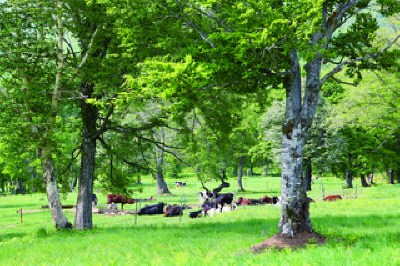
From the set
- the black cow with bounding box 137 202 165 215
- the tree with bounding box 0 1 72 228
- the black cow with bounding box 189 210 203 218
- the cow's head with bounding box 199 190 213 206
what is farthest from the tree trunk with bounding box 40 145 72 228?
the cow's head with bounding box 199 190 213 206

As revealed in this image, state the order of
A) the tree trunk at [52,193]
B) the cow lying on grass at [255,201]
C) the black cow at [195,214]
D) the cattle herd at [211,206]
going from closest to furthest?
1. the tree trunk at [52,193]
2. the black cow at [195,214]
3. the cattle herd at [211,206]
4. the cow lying on grass at [255,201]

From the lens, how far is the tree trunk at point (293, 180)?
522 inches

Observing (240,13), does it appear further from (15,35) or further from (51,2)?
(15,35)

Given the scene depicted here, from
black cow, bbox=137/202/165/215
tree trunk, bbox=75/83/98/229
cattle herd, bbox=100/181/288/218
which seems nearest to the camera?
tree trunk, bbox=75/83/98/229

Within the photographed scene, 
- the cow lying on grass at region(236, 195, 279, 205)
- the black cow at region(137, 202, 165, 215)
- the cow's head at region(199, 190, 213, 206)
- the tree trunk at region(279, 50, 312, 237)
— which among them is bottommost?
the black cow at region(137, 202, 165, 215)

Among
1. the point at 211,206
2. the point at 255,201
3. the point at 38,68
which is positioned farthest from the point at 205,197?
the point at 38,68

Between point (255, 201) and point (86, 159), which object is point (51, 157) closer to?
point (86, 159)

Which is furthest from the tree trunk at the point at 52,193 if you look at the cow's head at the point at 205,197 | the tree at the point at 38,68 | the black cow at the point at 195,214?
the cow's head at the point at 205,197

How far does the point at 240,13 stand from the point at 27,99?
34.5 feet

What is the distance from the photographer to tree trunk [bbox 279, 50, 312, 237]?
1325cm

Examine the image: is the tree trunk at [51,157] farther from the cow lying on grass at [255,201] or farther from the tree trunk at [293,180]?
the cow lying on grass at [255,201]

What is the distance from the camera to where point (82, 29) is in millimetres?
20344

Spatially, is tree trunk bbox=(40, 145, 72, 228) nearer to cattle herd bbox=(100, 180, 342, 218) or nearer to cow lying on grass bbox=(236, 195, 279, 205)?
cattle herd bbox=(100, 180, 342, 218)

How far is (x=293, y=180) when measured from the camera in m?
13.4
